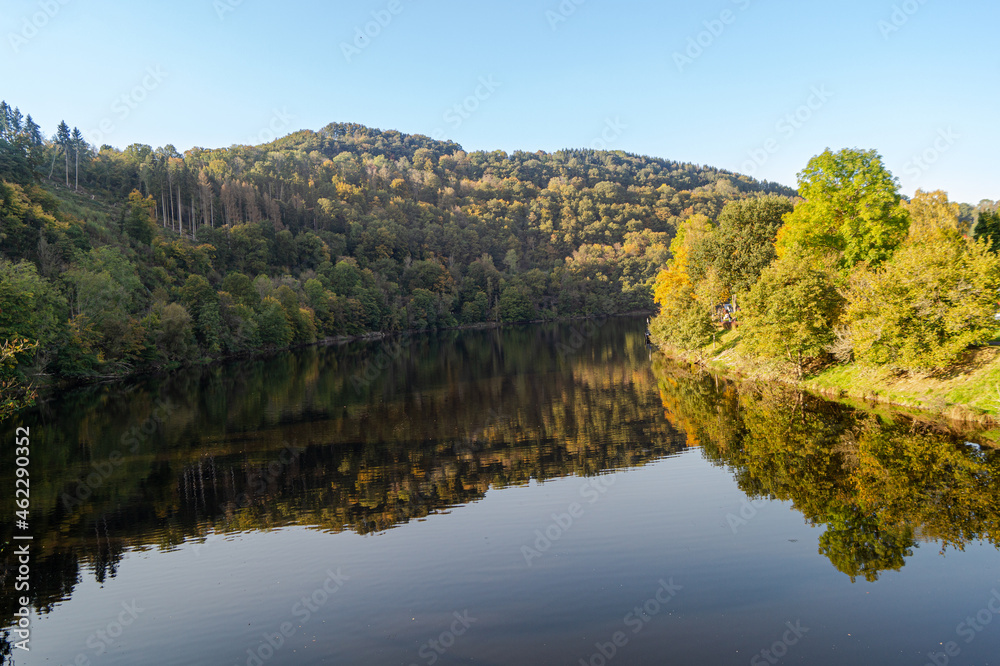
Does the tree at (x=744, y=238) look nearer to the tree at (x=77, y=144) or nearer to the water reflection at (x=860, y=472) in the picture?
the water reflection at (x=860, y=472)

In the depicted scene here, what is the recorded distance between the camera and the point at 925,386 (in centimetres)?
3055

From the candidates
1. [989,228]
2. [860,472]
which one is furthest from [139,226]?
[989,228]

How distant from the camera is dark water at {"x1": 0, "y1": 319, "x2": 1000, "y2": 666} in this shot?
12.7m

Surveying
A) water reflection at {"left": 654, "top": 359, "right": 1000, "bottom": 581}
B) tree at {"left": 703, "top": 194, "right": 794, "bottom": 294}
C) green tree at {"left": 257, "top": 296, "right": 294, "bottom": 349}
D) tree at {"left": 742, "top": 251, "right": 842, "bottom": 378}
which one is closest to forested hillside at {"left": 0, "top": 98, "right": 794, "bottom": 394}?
green tree at {"left": 257, "top": 296, "right": 294, "bottom": 349}

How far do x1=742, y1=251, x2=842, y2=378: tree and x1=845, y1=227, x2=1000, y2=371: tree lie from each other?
4.77 m

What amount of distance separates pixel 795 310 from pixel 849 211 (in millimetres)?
10554

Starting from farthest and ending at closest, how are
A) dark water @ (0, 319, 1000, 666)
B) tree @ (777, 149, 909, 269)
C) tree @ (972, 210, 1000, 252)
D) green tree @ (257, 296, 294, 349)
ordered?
1. green tree @ (257, 296, 294, 349)
2. tree @ (972, 210, 1000, 252)
3. tree @ (777, 149, 909, 269)
4. dark water @ (0, 319, 1000, 666)

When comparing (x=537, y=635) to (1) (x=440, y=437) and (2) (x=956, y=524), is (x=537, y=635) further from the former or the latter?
(1) (x=440, y=437)

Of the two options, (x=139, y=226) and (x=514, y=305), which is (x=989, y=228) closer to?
(x=139, y=226)

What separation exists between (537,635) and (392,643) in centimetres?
305

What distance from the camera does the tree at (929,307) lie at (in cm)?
2875

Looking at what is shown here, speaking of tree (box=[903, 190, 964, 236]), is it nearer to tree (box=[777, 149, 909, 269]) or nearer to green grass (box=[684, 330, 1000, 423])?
tree (box=[777, 149, 909, 269])

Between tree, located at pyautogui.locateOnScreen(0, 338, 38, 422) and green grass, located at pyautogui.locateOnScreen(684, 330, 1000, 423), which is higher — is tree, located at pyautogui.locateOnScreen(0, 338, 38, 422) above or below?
above

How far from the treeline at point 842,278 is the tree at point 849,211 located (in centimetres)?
7
